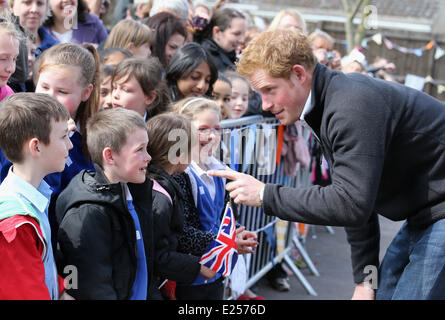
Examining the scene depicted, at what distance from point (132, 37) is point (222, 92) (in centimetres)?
85

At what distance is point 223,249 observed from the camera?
122 inches

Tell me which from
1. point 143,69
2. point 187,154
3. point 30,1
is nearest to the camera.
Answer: point 187,154

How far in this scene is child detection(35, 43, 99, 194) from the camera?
10.1ft

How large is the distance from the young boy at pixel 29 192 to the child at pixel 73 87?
0.58 m

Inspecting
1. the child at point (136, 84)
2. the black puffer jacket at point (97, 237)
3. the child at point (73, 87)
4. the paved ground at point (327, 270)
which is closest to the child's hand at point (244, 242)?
the black puffer jacket at point (97, 237)

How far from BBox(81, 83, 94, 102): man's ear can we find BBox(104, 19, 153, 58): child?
5.05 ft

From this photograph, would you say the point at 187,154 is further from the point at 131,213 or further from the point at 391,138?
the point at 391,138

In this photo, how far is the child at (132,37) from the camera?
4723 mm

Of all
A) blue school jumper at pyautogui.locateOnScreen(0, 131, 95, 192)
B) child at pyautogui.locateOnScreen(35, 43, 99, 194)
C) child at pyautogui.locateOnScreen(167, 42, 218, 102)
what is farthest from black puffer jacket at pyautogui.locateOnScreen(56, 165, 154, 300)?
child at pyautogui.locateOnScreen(167, 42, 218, 102)

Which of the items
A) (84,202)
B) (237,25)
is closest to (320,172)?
(237,25)

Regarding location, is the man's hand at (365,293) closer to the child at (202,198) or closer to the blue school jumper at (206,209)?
the child at (202,198)

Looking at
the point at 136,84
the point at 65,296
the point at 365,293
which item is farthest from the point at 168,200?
the point at 365,293

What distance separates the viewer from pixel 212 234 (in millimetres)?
3289
